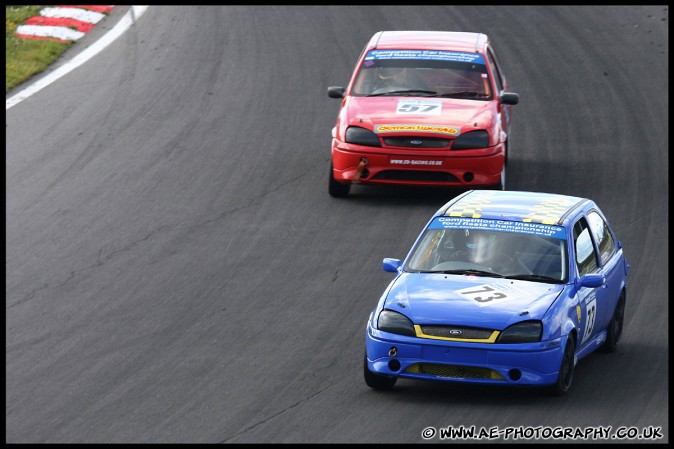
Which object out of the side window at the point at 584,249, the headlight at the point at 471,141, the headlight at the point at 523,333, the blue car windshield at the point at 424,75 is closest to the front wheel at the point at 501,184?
the headlight at the point at 471,141

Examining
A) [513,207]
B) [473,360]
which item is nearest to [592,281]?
[513,207]

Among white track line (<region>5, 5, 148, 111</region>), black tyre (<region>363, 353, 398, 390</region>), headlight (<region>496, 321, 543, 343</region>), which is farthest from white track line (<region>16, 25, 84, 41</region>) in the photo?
headlight (<region>496, 321, 543, 343</region>)

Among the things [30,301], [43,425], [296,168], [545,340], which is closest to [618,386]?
[545,340]

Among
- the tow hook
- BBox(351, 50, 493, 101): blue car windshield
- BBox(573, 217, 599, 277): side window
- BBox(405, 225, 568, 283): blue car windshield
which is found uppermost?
BBox(405, 225, 568, 283): blue car windshield

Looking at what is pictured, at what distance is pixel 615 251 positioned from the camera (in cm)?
1234

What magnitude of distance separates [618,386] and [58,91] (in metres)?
11.8

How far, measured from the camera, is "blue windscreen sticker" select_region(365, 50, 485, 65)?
17.1 metres

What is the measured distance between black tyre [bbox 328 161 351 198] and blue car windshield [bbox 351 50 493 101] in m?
1.15

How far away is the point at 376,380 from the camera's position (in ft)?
34.9

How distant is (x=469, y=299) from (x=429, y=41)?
7485 millimetres

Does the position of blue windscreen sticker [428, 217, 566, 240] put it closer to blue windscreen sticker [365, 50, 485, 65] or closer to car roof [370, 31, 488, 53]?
blue windscreen sticker [365, 50, 485, 65]

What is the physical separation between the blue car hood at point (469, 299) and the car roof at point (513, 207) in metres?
0.76

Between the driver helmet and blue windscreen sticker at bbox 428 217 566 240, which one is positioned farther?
the driver helmet

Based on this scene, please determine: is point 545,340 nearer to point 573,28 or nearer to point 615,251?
point 615,251
